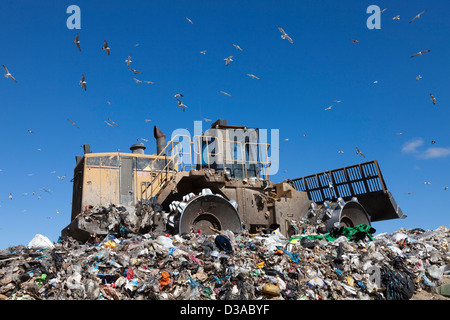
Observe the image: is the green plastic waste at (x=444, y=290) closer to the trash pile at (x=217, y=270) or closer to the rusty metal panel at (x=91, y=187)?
the trash pile at (x=217, y=270)

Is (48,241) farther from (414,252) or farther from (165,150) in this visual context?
(414,252)

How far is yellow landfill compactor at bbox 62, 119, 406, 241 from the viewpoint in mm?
8180

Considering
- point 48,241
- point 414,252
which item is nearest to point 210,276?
point 48,241

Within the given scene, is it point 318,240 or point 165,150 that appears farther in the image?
point 165,150

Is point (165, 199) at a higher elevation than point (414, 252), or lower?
higher

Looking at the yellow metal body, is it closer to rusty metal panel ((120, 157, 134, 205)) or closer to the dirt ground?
rusty metal panel ((120, 157, 134, 205))

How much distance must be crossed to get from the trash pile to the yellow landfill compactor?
21.5 inches

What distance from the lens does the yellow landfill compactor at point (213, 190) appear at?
8.18 m

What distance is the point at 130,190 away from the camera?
9344 mm

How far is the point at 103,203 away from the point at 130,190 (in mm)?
647

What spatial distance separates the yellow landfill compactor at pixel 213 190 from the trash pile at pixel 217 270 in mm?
547

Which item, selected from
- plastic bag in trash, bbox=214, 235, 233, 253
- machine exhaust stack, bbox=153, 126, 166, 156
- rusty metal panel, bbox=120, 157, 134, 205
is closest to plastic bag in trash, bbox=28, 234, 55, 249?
rusty metal panel, bbox=120, 157, 134, 205
